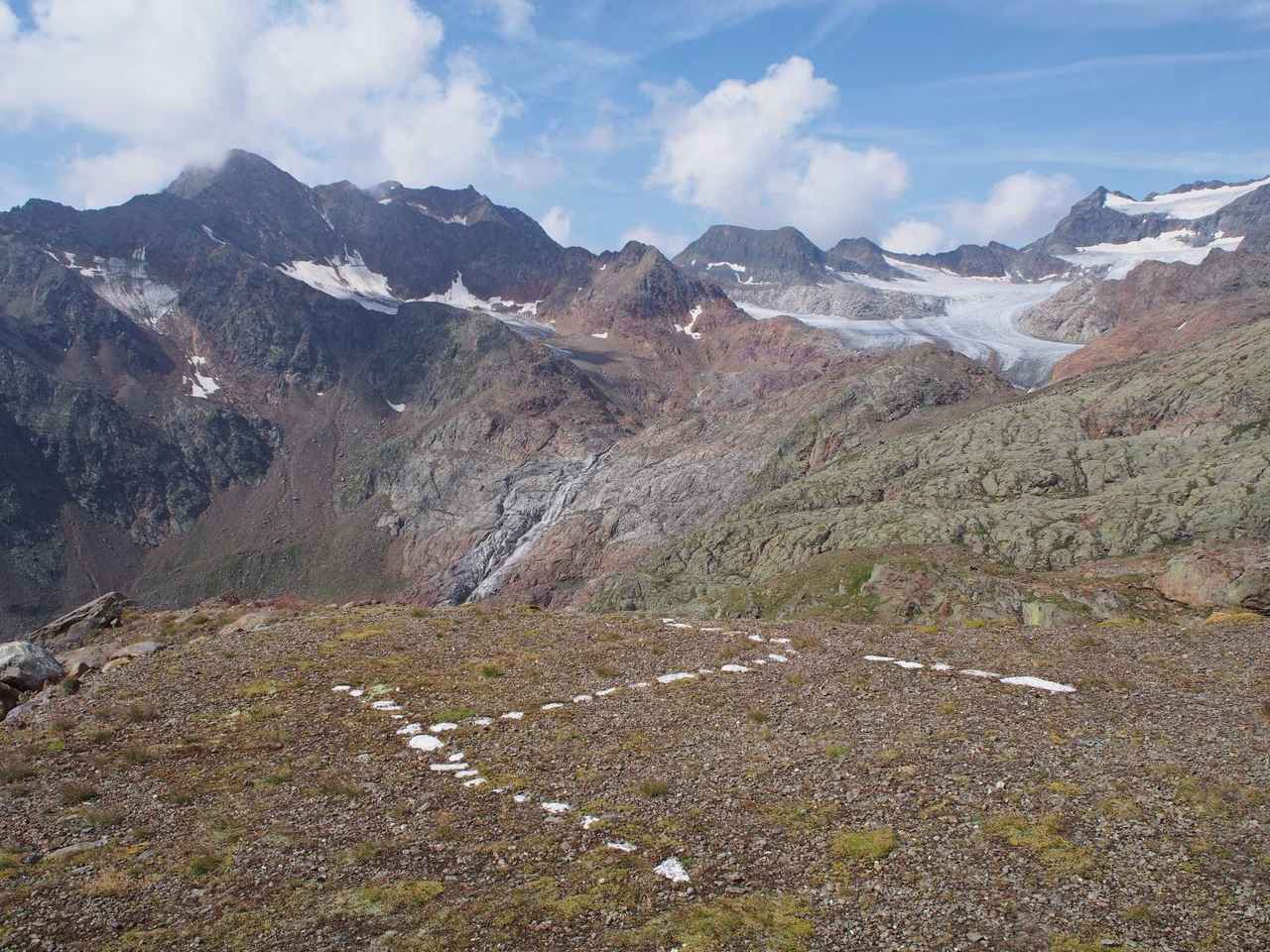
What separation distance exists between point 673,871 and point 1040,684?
13953 millimetres

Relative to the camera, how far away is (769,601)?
64.0 meters

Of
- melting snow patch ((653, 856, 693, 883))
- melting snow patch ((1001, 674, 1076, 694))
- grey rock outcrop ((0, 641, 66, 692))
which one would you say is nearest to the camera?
melting snow patch ((653, 856, 693, 883))

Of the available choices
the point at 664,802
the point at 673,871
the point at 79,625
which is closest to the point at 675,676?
the point at 664,802

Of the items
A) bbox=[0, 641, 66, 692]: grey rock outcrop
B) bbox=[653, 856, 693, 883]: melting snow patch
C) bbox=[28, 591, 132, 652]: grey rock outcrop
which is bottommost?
bbox=[28, 591, 132, 652]: grey rock outcrop

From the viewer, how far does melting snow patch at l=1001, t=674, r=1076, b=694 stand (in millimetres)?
22234

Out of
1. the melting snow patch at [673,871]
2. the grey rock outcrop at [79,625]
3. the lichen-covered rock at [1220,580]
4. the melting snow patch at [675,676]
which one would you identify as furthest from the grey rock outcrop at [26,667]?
the lichen-covered rock at [1220,580]

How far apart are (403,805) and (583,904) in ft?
20.0

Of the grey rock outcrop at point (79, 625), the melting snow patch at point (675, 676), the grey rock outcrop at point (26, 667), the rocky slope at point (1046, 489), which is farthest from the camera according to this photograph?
the rocky slope at point (1046, 489)

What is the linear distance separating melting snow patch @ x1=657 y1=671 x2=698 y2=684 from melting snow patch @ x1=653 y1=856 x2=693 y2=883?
1108cm

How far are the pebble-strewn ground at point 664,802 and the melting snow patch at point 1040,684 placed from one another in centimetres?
36

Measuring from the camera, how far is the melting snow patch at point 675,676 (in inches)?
1006

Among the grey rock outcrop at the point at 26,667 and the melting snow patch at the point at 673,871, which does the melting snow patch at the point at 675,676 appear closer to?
the melting snow patch at the point at 673,871

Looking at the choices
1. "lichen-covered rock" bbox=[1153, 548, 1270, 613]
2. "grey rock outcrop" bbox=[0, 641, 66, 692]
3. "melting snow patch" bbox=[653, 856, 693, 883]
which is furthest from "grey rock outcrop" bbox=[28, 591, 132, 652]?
"lichen-covered rock" bbox=[1153, 548, 1270, 613]

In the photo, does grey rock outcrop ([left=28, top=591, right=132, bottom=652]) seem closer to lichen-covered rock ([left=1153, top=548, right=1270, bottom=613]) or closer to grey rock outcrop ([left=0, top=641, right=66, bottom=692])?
grey rock outcrop ([left=0, top=641, right=66, bottom=692])
